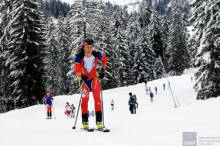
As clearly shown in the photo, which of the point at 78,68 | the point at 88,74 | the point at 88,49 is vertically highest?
the point at 88,49

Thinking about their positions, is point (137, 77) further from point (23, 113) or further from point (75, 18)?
point (23, 113)

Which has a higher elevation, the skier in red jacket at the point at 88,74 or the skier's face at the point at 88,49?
the skier's face at the point at 88,49

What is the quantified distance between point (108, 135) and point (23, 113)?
18.2m

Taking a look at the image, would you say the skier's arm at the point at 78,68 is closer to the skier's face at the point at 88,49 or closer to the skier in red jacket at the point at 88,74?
the skier in red jacket at the point at 88,74

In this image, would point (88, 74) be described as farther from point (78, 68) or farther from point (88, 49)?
point (88, 49)

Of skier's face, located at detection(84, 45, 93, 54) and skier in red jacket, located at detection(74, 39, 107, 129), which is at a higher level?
skier's face, located at detection(84, 45, 93, 54)

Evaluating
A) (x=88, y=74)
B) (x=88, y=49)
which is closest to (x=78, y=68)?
(x=88, y=74)

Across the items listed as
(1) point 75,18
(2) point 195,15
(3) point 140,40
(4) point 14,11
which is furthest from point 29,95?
(3) point 140,40

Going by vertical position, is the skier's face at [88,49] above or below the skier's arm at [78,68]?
above

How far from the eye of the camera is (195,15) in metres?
20.2

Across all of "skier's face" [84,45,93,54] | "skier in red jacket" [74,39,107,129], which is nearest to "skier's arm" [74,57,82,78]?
"skier in red jacket" [74,39,107,129]

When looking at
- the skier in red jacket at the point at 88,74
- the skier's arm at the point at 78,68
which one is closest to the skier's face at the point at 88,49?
the skier in red jacket at the point at 88,74

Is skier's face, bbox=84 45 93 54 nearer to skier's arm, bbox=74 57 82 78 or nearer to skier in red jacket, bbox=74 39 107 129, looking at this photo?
skier in red jacket, bbox=74 39 107 129

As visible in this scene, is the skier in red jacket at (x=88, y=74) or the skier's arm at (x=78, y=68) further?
the skier in red jacket at (x=88, y=74)
